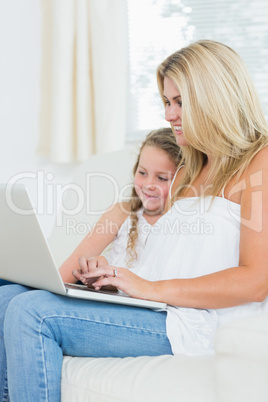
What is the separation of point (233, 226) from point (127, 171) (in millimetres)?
682

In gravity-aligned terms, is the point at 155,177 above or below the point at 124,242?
above

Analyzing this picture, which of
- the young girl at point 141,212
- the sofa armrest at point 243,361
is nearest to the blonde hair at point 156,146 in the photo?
the young girl at point 141,212

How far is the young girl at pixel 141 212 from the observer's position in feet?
5.23

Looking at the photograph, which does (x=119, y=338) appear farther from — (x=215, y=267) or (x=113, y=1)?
(x=113, y=1)

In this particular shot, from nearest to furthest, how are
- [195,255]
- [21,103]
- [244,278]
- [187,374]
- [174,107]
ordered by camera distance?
1. [187,374]
2. [244,278]
3. [195,255]
4. [174,107]
5. [21,103]

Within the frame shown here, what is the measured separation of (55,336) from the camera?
1114mm

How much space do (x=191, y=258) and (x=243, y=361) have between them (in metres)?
0.46

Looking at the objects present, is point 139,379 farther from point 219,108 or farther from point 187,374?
point 219,108

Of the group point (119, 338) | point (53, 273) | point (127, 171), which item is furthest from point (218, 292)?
point (127, 171)

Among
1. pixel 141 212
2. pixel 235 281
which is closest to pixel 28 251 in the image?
pixel 235 281

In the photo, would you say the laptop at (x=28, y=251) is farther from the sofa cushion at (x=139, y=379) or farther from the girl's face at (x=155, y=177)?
the girl's face at (x=155, y=177)

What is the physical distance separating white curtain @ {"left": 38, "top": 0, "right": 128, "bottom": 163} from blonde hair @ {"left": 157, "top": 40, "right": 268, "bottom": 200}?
1.44 metres

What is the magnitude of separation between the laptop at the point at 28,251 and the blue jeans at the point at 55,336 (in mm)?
37

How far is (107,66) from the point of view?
2.76m
